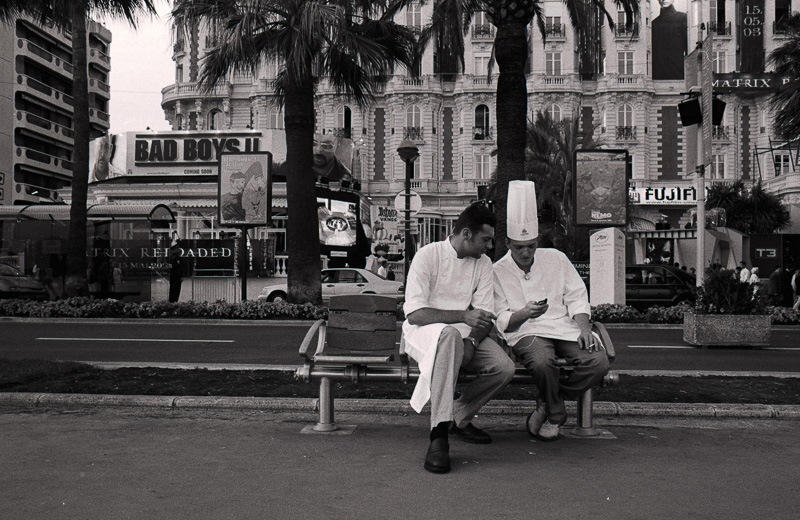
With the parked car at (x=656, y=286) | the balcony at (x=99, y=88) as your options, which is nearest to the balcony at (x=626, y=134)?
the parked car at (x=656, y=286)

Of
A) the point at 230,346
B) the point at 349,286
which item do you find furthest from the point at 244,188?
the point at 230,346

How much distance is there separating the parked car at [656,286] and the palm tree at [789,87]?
4603 mm

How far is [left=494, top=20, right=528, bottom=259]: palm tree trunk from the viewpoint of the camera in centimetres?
1263

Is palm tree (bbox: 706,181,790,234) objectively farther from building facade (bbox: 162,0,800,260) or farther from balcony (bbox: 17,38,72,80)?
balcony (bbox: 17,38,72,80)

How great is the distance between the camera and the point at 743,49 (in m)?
53.2

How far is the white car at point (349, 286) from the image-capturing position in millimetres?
21625

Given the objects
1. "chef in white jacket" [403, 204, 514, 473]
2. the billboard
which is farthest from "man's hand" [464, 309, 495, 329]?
the billboard

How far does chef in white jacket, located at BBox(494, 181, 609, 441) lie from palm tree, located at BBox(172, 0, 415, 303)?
1034cm

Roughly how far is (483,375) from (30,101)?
61.8 meters

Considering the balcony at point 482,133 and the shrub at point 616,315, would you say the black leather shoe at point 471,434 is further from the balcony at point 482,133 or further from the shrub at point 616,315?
the balcony at point 482,133

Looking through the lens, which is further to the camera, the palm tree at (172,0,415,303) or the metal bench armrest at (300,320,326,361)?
the palm tree at (172,0,415,303)

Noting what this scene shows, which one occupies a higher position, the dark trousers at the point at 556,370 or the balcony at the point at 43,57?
the balcony at the point at 43,57

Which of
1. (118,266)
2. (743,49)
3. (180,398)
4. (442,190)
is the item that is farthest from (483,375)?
(743,49)

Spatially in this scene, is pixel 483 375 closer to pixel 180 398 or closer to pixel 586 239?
pixel 180 398
